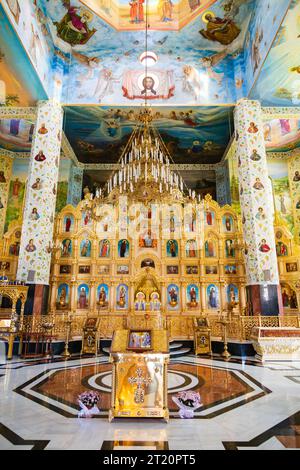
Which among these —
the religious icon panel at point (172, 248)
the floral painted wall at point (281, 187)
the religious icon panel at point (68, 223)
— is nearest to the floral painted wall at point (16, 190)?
the religious icon panel at point (68, 223)

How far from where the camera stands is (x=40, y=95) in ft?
35.3

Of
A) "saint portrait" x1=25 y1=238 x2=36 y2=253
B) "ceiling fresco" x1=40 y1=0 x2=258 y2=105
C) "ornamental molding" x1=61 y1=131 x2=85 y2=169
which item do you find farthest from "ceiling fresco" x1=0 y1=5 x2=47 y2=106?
"saint portrait" x1=25 y1=238 x2=36 y2=253

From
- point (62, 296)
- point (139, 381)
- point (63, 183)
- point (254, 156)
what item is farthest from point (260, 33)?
point (62, 296)

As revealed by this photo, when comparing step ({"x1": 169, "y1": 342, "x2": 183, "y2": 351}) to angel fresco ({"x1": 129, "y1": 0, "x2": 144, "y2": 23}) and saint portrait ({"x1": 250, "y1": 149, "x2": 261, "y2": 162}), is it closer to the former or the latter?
saint portrait ({"x1": 250, "y1": 149, "x2": 261, "y2": 162})

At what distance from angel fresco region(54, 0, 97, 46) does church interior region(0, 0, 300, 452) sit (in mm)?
51

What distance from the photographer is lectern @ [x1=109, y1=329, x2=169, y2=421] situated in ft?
11.4

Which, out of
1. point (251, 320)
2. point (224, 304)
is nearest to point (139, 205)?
point (224, 304)

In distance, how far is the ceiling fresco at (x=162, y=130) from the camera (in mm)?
12406

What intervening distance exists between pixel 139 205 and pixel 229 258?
4591 mm

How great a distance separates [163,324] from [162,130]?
365 inches

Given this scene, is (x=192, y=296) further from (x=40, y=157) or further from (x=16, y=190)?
(x=16, y=190)

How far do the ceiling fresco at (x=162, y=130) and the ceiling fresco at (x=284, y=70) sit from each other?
5.98ft

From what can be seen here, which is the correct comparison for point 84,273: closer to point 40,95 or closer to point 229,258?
point 229,258

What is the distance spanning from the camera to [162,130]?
542 inches
